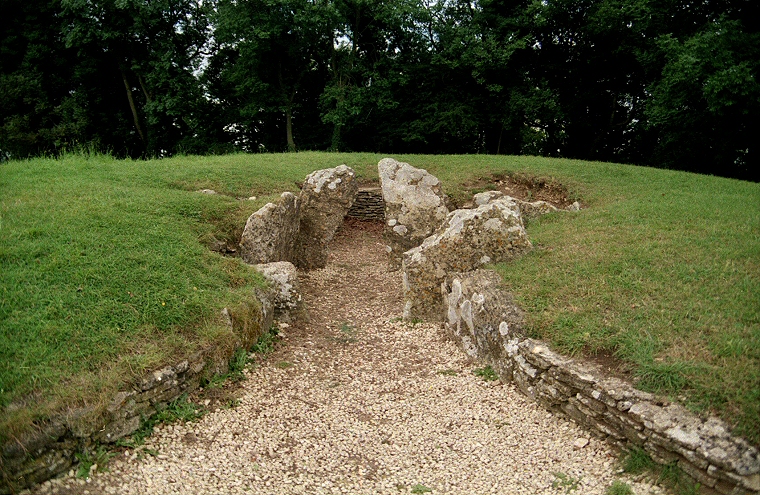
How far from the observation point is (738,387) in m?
5.11

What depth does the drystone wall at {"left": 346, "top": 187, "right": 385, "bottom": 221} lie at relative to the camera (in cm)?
1497

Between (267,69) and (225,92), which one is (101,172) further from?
(225,92)

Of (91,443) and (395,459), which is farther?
(395,459)

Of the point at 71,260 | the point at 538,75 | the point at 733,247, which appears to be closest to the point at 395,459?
the point at 71,260

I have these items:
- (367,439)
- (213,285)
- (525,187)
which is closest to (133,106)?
(525,187)

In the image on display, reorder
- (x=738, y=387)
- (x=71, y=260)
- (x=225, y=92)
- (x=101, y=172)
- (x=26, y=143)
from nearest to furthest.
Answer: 1. (x=738, y=387)
2. (x=71, y=260)
3. (x=101, y=172)
4. (x=26, y=143)
5. (x=225, y=92)

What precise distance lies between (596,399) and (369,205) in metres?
10.1

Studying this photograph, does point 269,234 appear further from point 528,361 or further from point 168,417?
point 528,361

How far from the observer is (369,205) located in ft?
49.3

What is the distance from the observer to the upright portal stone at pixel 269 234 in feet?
32.8

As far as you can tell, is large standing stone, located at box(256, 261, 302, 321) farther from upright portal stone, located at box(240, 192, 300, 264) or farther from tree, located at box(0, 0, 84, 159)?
tree, located at box(0, 0, 84, 159)

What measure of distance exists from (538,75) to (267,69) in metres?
13.8

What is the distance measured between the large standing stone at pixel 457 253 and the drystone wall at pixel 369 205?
5593 millimetres

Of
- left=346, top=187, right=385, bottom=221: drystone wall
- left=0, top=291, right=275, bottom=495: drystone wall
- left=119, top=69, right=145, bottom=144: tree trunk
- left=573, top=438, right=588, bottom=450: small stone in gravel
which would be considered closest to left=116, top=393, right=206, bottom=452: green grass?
left=0, top=291, right=275, bottom=495: drystone wall
